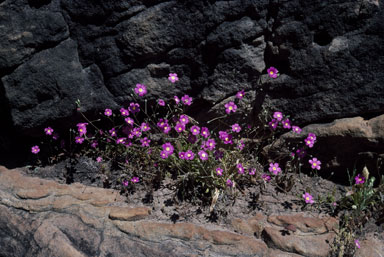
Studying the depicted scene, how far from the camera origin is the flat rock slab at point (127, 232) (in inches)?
126

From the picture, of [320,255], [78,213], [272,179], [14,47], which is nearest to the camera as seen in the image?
[320,255]

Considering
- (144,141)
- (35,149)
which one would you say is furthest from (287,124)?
(35,149)

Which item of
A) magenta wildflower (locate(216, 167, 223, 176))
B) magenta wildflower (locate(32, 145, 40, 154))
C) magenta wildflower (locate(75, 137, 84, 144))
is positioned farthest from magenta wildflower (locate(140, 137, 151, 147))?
magenta wildflower (locate(32, 145, 40, 154))

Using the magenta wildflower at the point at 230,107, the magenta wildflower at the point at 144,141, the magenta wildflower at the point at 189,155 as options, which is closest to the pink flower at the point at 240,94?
the magenta wildflower at the point at 230,107

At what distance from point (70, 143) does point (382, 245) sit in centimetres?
367

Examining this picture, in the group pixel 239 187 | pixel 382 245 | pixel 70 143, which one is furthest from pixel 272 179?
pixel 70 143

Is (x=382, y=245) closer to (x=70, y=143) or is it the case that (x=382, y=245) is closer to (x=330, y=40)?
(x=330, y=40)

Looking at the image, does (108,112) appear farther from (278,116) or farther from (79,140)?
(278,116)

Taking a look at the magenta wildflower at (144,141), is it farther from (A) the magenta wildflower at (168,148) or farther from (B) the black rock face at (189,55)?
(B) the black rock face at (189,55)

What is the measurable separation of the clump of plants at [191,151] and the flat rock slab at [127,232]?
0.35 meters

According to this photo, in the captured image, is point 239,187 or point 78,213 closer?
point 78,213

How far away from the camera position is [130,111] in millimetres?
4090

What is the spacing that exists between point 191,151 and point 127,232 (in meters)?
1.09

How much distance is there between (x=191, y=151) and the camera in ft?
12.3
